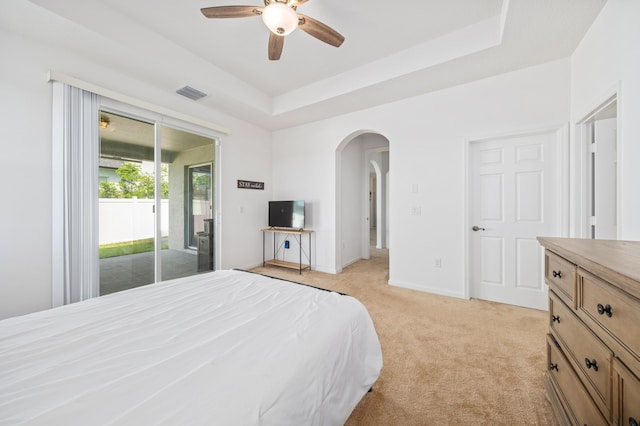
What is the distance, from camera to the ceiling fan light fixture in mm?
1807

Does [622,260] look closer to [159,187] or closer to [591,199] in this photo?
[591,199]

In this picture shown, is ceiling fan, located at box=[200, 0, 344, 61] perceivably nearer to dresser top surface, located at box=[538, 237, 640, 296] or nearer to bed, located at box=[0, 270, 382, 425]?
bed, located at box=[0, 270, 382, 425]

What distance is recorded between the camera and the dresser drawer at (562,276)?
105cm

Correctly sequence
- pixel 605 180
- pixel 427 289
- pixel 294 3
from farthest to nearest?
1. pixel 427 289
2. pixel 605 180
3. pixel 294 3

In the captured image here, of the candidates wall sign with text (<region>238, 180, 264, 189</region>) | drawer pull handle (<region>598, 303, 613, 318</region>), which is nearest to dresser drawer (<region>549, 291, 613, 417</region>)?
drawer pull handle (<region>598, 303, 613, 318</region>)

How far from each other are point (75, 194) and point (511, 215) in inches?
189

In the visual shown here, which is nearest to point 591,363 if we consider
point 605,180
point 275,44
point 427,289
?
point 605,180

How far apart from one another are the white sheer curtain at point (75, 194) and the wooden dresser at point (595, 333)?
369cm

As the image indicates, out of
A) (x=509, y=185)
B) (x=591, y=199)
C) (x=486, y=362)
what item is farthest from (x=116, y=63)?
(x=591, y=199)

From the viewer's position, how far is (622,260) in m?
0.80

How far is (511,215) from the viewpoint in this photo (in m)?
2.84

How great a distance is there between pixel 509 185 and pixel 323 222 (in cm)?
270

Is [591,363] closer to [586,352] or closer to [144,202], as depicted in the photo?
[586,352]

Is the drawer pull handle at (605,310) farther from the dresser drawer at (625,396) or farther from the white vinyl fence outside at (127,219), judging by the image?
the white vinyl fence outside at (127,219)
